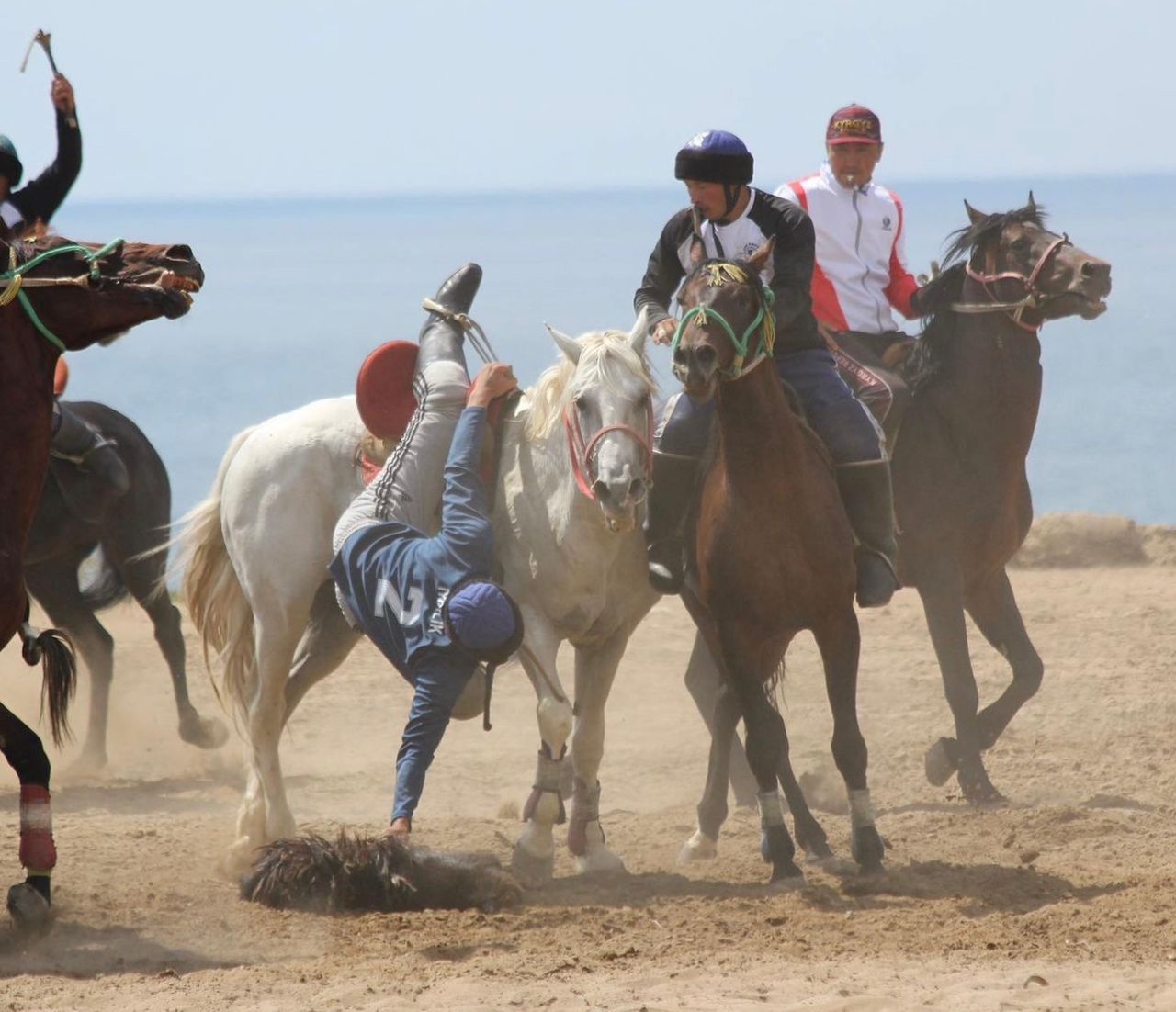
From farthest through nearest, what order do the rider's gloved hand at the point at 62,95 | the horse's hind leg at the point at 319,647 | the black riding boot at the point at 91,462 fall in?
1. the black riding boot at the point at 91,462
2. the horse's hind leg at the point at 319,647
3. the rider's gloved hand at the point at 62,95

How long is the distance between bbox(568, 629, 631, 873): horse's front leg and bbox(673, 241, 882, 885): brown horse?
60cm

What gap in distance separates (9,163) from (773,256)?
124 inches

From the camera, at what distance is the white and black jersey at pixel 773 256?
23.5 feet

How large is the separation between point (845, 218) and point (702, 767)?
294cm

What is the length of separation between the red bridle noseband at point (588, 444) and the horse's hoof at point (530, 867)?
1.38 meters

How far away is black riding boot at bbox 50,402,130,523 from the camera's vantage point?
9.92m

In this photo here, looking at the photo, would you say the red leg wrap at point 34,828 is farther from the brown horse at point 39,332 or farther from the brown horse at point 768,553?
the brown horse at point 768,553

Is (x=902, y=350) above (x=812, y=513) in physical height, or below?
above

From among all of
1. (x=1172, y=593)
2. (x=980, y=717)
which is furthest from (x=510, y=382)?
(x=1172, y=593)

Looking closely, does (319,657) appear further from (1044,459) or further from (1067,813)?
(1044,459)

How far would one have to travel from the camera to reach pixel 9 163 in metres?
7.77

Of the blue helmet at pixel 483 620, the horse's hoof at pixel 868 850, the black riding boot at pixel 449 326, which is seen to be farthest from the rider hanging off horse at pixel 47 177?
the horse's hoof at pixel 868 850

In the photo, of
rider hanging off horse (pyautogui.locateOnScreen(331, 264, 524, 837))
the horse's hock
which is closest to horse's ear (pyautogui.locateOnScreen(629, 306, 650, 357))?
rider hanging off horse (pyautogui.locateOnScreen(331, 264, 524, 837))

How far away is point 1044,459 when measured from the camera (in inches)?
1268
